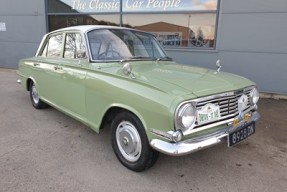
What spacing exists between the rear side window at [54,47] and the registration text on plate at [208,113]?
2.72 meters

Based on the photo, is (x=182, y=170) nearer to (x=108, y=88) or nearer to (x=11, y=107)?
(x=108, y=88)

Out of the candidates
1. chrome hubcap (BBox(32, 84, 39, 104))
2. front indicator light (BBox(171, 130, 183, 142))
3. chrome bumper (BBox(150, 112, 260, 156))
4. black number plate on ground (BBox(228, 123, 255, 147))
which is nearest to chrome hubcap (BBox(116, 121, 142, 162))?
chrome bumper (BBox(150, 112, 260, 156))


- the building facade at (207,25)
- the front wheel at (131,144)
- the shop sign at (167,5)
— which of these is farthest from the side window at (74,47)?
the shop sign at (167,5)

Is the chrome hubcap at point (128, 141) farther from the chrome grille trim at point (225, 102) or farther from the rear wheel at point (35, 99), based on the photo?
the rear wheel at point (35, 99)

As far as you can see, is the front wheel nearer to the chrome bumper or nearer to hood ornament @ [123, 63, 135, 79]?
the chrome bumper

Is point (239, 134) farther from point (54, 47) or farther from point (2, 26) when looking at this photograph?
point (2, 26)

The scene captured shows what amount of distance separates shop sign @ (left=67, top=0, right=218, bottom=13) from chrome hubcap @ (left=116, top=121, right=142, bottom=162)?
523cm

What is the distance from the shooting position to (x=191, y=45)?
24.7 feet

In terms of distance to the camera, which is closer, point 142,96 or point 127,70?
point 142,96

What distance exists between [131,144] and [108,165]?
18.3 inches

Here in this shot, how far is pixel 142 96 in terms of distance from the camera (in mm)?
2711

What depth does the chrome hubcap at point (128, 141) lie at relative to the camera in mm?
2961

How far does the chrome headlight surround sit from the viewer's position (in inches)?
96.2

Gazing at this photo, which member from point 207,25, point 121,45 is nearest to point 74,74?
point 121,45
